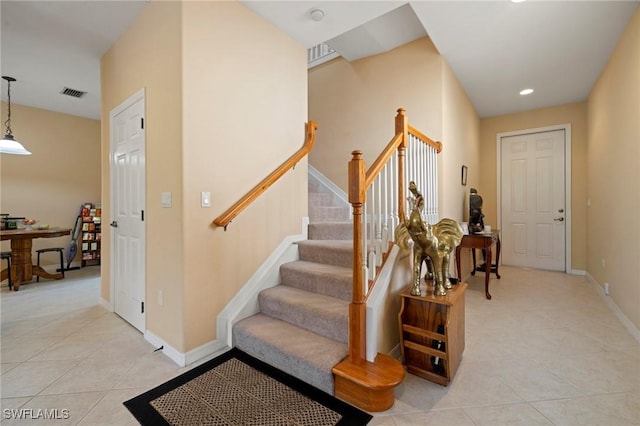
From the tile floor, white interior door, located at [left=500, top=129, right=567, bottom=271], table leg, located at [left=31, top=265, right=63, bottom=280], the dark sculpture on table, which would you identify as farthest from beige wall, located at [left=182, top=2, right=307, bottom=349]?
white interior door, located at [left=500, top=129, right=567, bottom=271]

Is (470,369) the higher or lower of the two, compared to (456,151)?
lower

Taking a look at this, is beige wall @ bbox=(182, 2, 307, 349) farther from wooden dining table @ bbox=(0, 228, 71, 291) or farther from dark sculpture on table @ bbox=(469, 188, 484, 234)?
wooden dining table @ bbox=(0, 228, 71, 291)

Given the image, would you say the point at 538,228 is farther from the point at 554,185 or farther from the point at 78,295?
the point at 78,295

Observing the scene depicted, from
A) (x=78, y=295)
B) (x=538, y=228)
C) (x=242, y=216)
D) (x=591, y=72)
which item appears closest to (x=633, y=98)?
(x=591, y=72)

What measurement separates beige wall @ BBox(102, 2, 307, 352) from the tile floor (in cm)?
44

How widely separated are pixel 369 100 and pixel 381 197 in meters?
1.95

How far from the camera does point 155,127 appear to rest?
2.21 metres

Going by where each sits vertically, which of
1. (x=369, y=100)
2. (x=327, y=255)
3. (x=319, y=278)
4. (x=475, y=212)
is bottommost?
(x=319, y=278)

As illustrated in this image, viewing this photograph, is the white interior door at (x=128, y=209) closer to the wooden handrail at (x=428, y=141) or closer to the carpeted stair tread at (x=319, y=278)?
the carpeted stair tread at (x=319, y=278)

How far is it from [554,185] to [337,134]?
3.84 m

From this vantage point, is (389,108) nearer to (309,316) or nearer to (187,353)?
(309,316)

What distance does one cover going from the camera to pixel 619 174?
2809mm

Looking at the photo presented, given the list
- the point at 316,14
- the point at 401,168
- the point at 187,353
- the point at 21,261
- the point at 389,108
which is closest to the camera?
the point at 187,353

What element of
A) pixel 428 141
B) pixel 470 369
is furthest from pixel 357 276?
pixel 428 141
